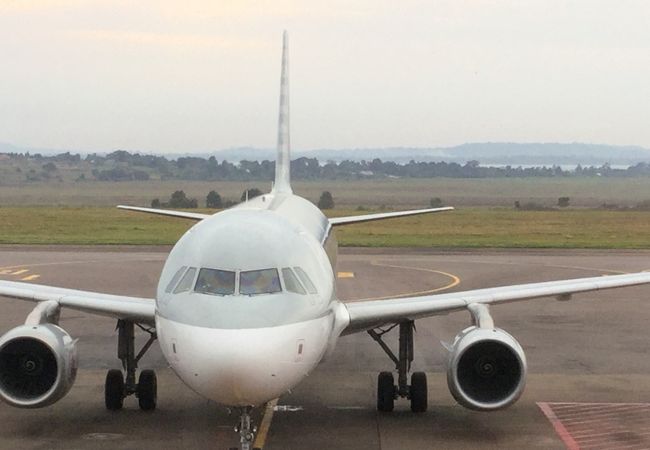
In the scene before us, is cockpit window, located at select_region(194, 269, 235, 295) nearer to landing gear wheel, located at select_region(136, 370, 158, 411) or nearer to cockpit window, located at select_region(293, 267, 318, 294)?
cockpit window, located at select_region(293, 267, 318, 294)

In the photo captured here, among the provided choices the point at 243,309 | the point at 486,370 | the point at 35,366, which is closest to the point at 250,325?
the point at 243,309

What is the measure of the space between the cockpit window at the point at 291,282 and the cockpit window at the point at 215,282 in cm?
68

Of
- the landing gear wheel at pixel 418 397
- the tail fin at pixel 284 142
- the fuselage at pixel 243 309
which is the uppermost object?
the tail fin at pixel 284 142

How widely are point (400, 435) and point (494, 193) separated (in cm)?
13497

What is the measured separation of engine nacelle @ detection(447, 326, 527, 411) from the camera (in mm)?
15773

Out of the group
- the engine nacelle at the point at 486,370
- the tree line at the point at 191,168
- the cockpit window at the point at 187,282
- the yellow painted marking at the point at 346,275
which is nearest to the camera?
the cockpit window at the point at 187,282

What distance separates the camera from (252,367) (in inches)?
479

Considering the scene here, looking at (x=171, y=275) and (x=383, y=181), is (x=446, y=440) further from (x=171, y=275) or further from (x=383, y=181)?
(x=383, y=181)

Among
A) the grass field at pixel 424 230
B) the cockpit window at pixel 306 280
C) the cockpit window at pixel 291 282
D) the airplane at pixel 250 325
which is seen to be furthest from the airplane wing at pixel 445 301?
the grass field at pixel 424 230

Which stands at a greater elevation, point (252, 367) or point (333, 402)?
point (252, 367)

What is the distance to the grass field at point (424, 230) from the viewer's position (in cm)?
5466

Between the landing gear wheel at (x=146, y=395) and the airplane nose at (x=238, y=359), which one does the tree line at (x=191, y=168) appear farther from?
the airplane nose at (x=238, y=359)

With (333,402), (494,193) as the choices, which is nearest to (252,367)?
(333,402)

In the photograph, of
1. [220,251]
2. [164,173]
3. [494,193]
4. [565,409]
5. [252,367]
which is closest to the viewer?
[252,367]
